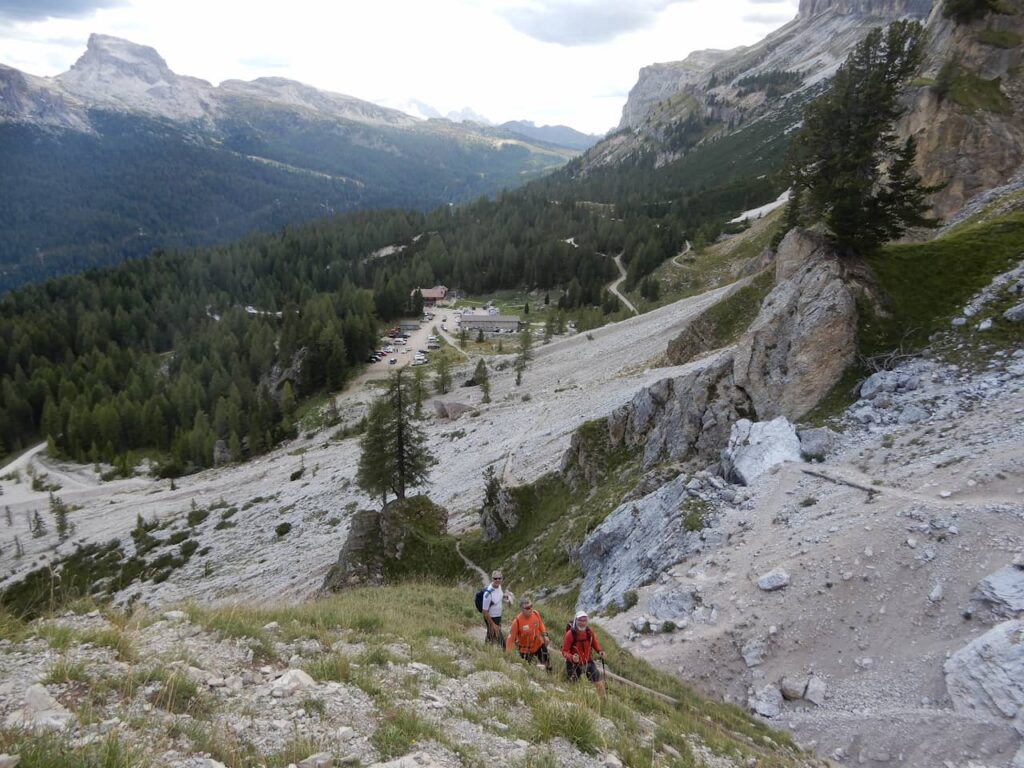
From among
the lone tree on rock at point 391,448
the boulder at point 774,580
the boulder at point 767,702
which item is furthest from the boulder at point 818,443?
the lone tree on rock at point 391,448

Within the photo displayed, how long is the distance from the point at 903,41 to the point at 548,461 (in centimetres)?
2846

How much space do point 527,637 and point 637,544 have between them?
9541 mm

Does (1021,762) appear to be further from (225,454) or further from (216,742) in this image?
(225,454)

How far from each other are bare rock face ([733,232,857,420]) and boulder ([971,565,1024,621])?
32.3 ft

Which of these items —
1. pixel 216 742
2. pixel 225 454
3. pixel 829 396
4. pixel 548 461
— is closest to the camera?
pixel 216 742

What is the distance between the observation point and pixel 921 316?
2145cm

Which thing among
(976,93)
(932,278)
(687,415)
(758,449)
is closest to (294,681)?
(758,449)

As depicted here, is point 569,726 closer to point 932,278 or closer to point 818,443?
point 818,443

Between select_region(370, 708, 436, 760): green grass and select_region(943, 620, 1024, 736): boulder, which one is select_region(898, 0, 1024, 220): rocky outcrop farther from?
select_region(370, 708, 436, 760): green grass

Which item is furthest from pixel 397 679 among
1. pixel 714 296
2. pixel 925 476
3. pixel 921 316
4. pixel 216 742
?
pixel 714 296

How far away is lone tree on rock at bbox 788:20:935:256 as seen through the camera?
76.5ft

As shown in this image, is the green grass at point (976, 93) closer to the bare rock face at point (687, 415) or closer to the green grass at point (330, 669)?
the bare rock face at point (687, 415)

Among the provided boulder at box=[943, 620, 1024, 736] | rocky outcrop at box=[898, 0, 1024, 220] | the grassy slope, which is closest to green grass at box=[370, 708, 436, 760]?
the grassy slope

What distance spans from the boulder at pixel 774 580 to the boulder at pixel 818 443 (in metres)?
5.60
